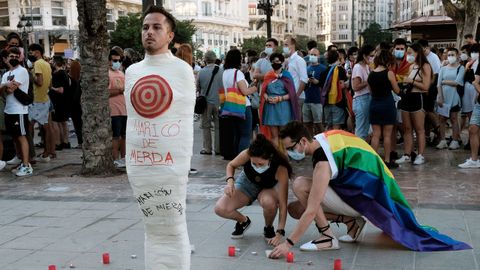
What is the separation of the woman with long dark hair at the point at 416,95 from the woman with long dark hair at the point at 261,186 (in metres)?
4.53

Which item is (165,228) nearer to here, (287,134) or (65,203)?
(287,134)

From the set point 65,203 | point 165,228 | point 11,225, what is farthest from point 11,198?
point 165,228

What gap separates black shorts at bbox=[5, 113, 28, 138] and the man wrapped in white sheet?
20.7ft

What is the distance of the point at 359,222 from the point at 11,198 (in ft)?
16.2

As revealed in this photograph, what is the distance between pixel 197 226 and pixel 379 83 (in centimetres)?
400

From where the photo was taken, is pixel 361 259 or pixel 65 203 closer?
pixel 361 259

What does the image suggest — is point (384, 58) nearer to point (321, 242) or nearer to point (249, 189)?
point (249, 189)

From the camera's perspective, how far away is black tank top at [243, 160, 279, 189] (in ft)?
18.2

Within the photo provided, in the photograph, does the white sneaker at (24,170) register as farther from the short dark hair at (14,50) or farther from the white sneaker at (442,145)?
the white sneaker at (442,145)

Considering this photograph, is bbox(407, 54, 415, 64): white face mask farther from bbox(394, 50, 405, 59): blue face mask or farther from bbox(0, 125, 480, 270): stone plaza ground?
bbox(0, 125, 480, 270): stone plaza ground

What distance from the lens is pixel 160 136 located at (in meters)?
3.76

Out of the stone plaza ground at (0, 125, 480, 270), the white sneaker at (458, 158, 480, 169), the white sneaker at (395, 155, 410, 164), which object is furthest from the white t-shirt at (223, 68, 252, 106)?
the white sneaker at (458, 158, 480, 169)

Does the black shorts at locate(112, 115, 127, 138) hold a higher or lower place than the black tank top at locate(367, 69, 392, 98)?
lower

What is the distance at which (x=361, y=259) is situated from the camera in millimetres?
5059
